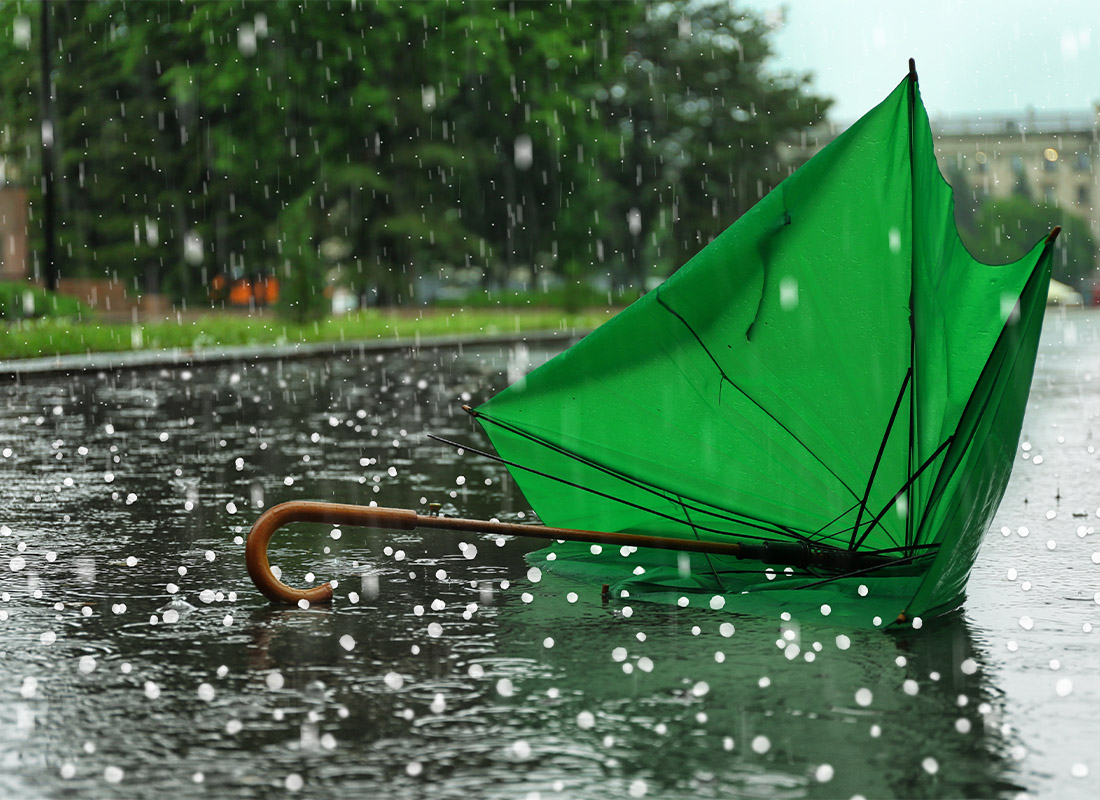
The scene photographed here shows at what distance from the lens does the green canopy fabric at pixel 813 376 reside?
7.15 m

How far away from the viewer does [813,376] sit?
739 centimetres

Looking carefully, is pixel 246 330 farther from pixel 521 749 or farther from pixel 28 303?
pixel 521 749

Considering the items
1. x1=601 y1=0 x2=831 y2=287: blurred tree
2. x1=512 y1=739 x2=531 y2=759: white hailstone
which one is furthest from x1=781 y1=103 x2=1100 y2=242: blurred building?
x1=512 y1=739 x2=531 y2=759: white hailstone

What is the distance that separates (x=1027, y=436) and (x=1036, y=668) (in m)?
9.97

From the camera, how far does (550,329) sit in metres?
46.4

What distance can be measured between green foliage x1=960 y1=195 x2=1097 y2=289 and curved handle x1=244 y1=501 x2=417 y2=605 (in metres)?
99.5

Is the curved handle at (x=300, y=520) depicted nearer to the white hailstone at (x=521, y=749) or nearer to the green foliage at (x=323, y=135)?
the white hailstone at (x=521, y=749)

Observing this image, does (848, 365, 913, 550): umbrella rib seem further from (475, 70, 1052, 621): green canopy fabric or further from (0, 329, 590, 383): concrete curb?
(0, 329, 590, 383): concrete curb

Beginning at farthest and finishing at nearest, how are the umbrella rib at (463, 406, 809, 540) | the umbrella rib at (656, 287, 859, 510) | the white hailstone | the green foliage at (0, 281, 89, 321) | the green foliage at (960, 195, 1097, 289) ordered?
the green foliage at (960, 195, 1097, 289), the green foliage at (0, 281, 89, 321), the umbrella rib at (463, 406, 809, 540), the umbrella rib at (656, 287, 859, 510), the white hailstone

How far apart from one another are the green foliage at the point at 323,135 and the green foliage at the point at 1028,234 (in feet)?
180

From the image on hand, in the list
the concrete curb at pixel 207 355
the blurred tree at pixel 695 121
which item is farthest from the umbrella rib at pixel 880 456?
the blurred tree at pixel 695 121

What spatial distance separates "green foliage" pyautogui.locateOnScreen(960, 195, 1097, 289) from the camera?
356 ft

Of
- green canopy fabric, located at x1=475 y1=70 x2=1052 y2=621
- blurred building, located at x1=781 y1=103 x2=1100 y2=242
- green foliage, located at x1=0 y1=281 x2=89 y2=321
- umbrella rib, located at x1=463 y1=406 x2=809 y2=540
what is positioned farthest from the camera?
blurred building, located at x1=781 y1=103 x2=1100 y2=242

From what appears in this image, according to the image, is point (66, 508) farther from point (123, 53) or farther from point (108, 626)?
point (123, 53)
